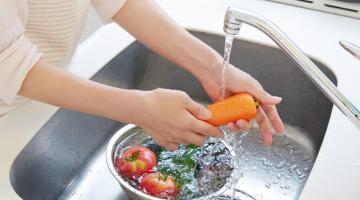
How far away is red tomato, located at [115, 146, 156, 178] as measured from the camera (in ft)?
3.06

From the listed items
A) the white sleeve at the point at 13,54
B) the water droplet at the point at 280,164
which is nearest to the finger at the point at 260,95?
the water droplet at the point at 280,164

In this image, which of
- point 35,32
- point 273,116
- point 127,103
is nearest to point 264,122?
point 273,116

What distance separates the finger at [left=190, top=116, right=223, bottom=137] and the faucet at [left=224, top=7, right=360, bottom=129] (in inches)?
6.1

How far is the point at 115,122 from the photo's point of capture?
43.8 inches

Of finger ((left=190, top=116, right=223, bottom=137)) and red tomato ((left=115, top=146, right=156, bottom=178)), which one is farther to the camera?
red tomato ((left=115, top=146, right=156, bottom=178))

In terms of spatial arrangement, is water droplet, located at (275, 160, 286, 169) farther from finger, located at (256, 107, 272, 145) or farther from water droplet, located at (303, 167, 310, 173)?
finger, located at (256, 107, 272, 145)

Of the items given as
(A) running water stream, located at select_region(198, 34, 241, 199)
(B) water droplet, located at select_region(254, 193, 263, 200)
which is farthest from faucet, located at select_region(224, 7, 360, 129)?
(B) water droplet, located at select_region(254, 193, 263, 200)

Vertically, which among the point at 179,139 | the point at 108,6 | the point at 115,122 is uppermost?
the point at 108,6

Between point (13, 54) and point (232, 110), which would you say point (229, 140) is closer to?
point (232, 110)

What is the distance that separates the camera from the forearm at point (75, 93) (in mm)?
792

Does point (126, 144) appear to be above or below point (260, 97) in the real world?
below

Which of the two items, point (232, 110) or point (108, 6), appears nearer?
point (232, 110)

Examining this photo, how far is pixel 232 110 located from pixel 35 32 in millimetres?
349

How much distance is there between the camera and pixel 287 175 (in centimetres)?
103
